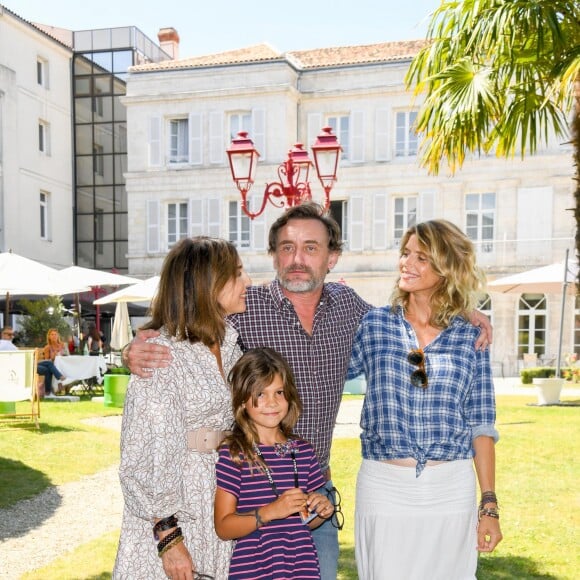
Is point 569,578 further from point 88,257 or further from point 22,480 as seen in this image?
point 88,257

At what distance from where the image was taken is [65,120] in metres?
32.3

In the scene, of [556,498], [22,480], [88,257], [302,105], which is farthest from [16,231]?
[556,498]

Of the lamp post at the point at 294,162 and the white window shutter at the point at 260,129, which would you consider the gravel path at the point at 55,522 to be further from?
the white window shutter at the point at 260,129

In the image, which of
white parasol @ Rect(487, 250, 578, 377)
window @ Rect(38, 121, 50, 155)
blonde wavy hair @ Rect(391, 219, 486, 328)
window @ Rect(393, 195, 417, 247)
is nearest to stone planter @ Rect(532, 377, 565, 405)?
white parasol @ Rect(487, 250, 578, 377)

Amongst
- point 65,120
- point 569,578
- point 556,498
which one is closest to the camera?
point 569,578

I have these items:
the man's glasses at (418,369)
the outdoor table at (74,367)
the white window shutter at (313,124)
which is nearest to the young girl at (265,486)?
the man's glasses at (418,369)

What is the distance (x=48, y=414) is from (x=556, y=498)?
8.09 metres

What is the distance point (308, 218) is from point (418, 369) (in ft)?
2.88

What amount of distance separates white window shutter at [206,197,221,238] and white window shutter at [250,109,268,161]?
7.78 ft

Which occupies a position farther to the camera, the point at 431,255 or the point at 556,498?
the point at 556,498

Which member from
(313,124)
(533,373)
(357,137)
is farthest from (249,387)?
(313,124)

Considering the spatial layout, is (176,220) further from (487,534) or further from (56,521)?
(487,534)

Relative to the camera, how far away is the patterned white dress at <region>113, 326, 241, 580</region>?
→ 2.32m

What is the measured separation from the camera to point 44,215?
30.8 metres
